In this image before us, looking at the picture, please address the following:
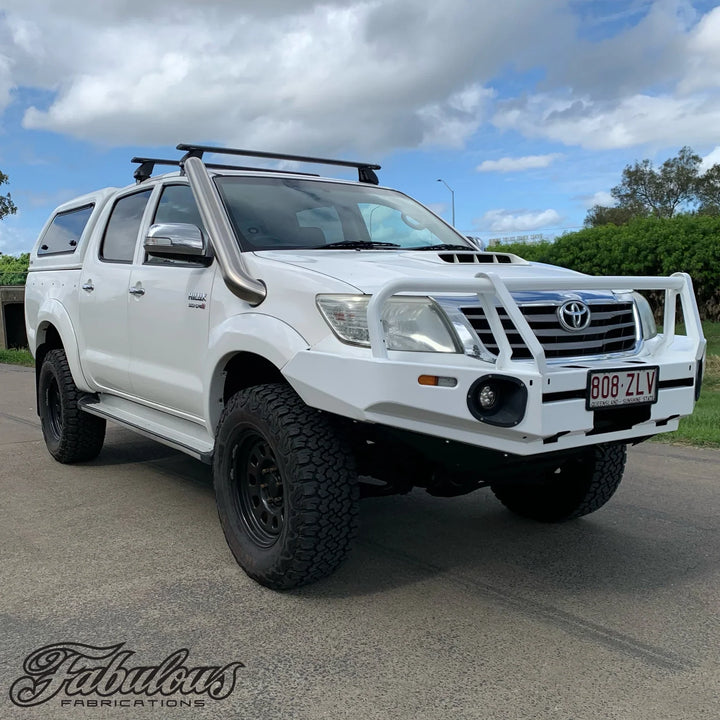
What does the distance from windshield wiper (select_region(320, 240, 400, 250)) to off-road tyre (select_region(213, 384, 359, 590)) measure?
3.17ft

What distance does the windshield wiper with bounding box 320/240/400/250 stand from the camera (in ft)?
13.7

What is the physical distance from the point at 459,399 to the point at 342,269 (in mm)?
904

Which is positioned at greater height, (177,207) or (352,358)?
(177,207)

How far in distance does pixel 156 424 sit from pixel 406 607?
83.3 inches

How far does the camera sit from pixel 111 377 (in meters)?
5.21

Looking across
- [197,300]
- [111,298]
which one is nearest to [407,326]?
[197,300]

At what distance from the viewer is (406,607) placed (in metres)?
3.36

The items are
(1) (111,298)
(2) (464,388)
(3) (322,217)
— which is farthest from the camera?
(1) (111,298)

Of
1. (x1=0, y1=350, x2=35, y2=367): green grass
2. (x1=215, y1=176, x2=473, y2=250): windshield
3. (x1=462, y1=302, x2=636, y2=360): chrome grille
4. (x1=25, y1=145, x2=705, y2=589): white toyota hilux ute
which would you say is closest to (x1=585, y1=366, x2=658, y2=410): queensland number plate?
(x1=25, y1=145, x2=705, y2=589): white toyota hilux ute

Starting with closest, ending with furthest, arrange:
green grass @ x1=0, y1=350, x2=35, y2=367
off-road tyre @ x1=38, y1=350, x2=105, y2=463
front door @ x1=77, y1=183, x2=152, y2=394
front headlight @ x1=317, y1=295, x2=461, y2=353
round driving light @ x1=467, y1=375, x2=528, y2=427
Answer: round driving light @ x1=467, y1=375, x2=528, y2=427
front headlight @ x1=317, y1=295, x2=461, y2=353
front door @ x1=77, y1=183, x2=152, y2=394
off-road tyre @ x1=38, y1=350, x2=105, y2=463
green grass @ x1=0, y1=350, x2=35, y2=367

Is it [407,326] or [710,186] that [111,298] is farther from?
[710,186]

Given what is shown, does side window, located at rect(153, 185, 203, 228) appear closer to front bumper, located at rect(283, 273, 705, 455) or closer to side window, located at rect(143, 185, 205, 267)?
side window, located at rect(143, 185, 205, 267)

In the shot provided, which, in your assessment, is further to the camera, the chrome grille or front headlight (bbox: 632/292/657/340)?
front headlight (bbox: 632/292/657/340)

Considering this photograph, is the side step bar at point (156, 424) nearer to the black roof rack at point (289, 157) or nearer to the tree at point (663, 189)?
the black roof rack at point (289, 157)
